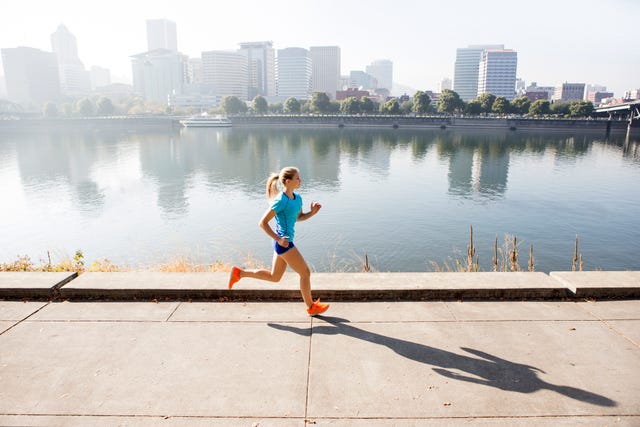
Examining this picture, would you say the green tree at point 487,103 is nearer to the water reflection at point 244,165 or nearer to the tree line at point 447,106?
the tree line at point 447,106

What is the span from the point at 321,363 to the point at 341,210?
23.1 meters

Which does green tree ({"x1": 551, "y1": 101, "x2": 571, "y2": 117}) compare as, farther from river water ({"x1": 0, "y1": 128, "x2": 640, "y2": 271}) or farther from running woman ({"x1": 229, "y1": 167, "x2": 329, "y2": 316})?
running woman ({"x1": 229, "y1": 167, "x2": 329, "y2": 316})

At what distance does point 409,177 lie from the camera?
138ft

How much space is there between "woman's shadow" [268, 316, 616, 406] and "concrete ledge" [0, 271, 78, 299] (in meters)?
3.46

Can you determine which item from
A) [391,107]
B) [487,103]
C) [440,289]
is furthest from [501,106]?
[440,289]

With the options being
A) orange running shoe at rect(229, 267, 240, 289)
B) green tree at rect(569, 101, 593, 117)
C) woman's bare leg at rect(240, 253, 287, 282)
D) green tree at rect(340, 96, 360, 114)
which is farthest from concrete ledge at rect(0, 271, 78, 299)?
green tree at rect(569, 101, 593, 117)

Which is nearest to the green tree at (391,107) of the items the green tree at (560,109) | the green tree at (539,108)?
the green tree at (539,108)

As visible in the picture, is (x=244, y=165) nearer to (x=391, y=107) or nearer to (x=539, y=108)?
(x=391, y=107)

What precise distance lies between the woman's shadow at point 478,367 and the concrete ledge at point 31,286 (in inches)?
136

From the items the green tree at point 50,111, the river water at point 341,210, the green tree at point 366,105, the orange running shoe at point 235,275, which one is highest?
the green tree at point 366,105

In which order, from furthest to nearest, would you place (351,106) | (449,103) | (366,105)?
(366,105) → (351,106) → (449,103)

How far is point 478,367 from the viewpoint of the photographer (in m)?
4.43

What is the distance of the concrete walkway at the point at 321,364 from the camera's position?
12.4 ft

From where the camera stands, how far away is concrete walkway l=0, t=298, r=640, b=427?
3777mm
